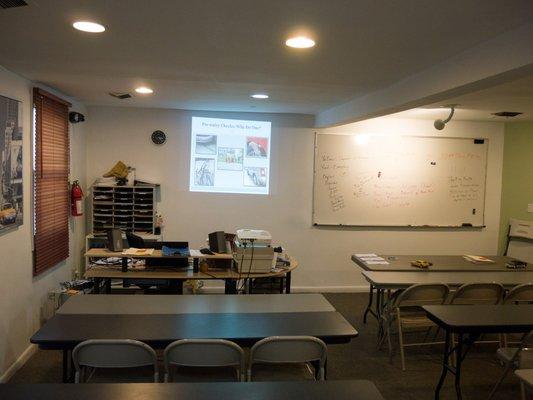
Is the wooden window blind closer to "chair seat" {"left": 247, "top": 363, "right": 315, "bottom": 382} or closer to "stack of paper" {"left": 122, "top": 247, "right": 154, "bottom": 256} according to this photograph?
"stack of paper" {"left": 122, "top": 247, "right": 154, "bottom": 256}

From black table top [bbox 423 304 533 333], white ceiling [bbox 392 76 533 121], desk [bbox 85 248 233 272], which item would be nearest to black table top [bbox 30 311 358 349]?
black table top [bbox 423 304 533 333]

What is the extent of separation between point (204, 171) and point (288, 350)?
377cm

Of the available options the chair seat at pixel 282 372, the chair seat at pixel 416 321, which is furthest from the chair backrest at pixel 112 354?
the chair seat at pixel 416 321

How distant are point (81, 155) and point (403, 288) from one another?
4.06 metres

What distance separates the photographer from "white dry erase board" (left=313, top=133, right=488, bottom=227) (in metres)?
6.03

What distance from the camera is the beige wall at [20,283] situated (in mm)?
3373

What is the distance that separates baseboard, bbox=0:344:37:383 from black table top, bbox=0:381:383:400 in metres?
1.97

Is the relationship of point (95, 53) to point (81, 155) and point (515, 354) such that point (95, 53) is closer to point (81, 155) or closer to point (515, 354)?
point (81, 155)

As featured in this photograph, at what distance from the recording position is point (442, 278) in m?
4.19

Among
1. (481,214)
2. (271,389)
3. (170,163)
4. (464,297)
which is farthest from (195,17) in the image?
(481,214)

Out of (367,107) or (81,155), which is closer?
(367,107)

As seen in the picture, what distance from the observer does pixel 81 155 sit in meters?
5.43

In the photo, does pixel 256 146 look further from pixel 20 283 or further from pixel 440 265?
pixel 20 283

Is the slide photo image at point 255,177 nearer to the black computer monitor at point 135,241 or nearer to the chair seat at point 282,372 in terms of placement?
the black computer monitor at point 135,241
